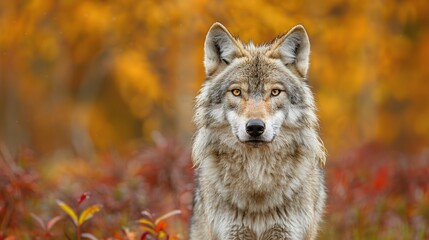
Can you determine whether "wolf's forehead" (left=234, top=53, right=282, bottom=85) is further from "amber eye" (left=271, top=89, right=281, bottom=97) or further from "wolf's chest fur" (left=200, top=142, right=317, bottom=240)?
"wolf's chest fur" (left=200, top=142, right=317, bottom=240)

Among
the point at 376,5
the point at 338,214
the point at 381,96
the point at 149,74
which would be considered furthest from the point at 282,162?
the point at 381,96

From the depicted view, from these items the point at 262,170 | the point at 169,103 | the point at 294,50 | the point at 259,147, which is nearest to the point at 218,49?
the point at 294,50

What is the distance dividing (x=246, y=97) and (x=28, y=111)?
2406 centimetres

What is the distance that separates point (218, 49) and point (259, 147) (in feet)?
2.98

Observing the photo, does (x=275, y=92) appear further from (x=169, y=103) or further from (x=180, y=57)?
(x=169, y=103)

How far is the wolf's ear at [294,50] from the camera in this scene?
243 inches

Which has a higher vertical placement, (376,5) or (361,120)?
(376,5)

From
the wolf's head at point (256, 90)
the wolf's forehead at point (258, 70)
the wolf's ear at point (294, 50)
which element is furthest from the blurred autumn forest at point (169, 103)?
the wolf's ear at point (294, 50)

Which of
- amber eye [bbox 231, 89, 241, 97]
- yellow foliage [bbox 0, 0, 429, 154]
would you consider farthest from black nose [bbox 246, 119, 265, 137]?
yellow foliage [bbox 0, 0, 429, 154]

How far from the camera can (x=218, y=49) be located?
20.6ft

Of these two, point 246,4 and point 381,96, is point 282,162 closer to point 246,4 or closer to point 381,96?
point 246,4

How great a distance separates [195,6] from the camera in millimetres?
13141

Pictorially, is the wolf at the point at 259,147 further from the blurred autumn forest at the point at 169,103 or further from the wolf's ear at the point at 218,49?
the blurred autumn forest at the point at 169,103

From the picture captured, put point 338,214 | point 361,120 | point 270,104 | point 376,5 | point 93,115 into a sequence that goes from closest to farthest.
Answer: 1. point 270,104
2. point 338,214
3. point 376,5
4. point 361,120
5. point 93,115
